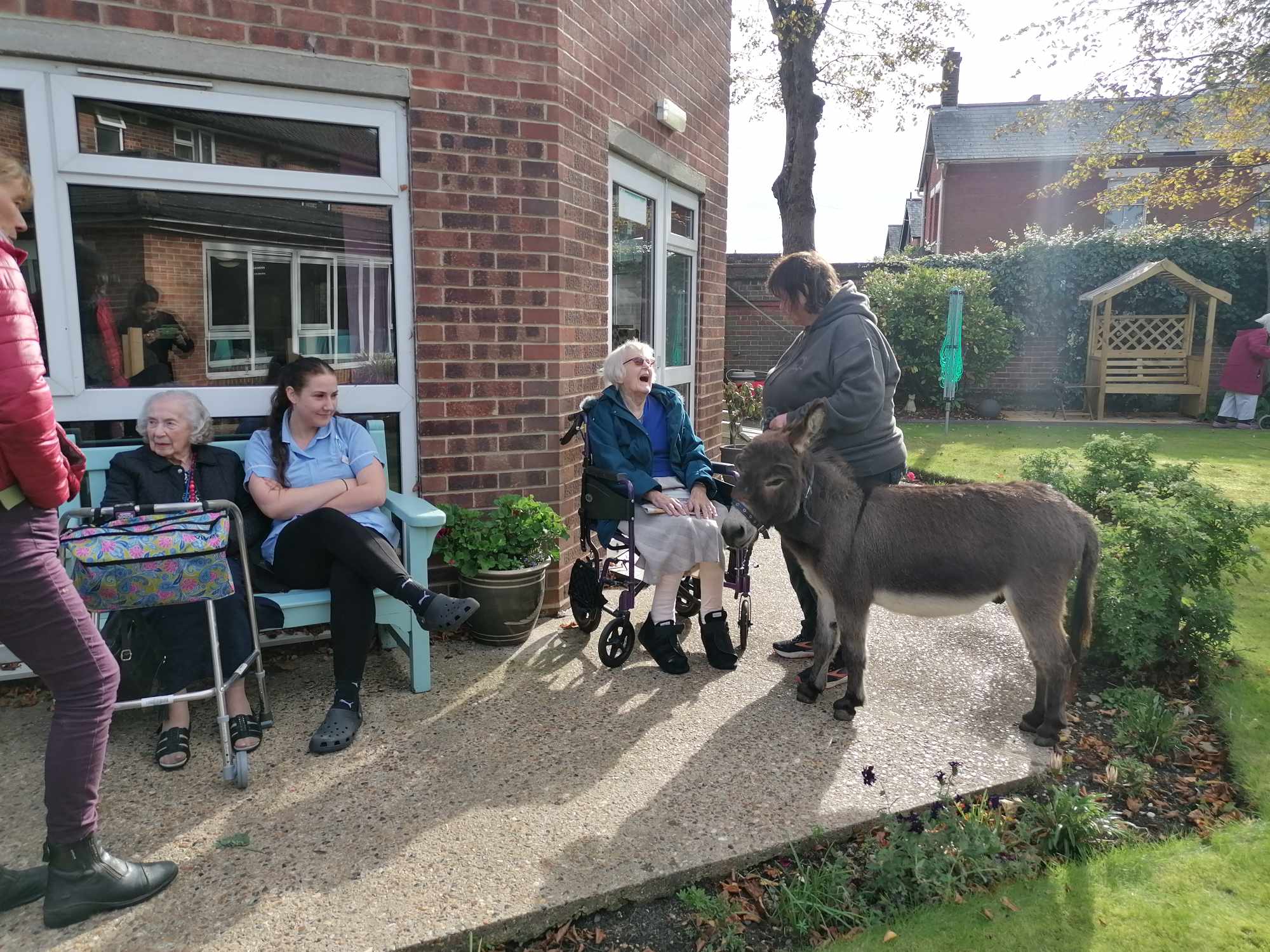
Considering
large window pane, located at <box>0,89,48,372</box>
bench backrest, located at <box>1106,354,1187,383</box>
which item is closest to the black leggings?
large window pane, located at <box>0,89,48,372</box>

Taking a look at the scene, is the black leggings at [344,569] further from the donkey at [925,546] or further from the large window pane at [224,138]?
the large window pane at [224,138]

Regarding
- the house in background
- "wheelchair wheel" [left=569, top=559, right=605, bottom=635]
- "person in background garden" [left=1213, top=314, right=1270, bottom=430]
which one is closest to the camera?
"wheelchair wheel" [left=569, top=559, right=605, bottom=635]

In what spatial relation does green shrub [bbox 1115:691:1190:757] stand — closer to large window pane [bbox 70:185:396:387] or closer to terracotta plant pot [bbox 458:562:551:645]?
terracotta plant pot [bbox 458:562:551:645]

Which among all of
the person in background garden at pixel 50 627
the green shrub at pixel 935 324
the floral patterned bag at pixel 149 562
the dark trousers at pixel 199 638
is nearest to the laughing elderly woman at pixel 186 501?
the dark trousers at pixel 199 638

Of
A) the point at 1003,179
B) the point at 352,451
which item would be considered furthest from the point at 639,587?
the point at 1003,179

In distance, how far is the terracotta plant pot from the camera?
448 cm

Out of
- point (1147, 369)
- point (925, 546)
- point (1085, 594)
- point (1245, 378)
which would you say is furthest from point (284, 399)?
point (1147, 369)

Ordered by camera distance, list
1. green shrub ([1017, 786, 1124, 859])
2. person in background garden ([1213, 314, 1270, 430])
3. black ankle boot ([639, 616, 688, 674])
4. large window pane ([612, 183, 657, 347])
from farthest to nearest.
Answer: person in background garden ([1213, 314, 1270, 430]) → large window pane ([612, 183, 657, 347]) → black ankle boot ([639, 616, 688, 674]) → green shrub ([1017, 786, 1124, 859])

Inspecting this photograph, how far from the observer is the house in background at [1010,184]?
88.1 feet

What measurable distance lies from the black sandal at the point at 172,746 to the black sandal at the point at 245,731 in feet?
0.55

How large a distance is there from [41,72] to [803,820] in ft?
14.3

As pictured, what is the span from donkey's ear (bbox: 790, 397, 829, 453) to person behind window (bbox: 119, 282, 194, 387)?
117 inches

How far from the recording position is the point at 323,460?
156 inches

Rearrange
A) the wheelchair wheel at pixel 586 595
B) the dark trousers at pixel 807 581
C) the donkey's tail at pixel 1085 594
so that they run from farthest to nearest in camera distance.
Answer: the wheelchair wheel at pixel 586 595
the dark trousers at pixel 807 581
the donkey's tail at pixel 1085 594
